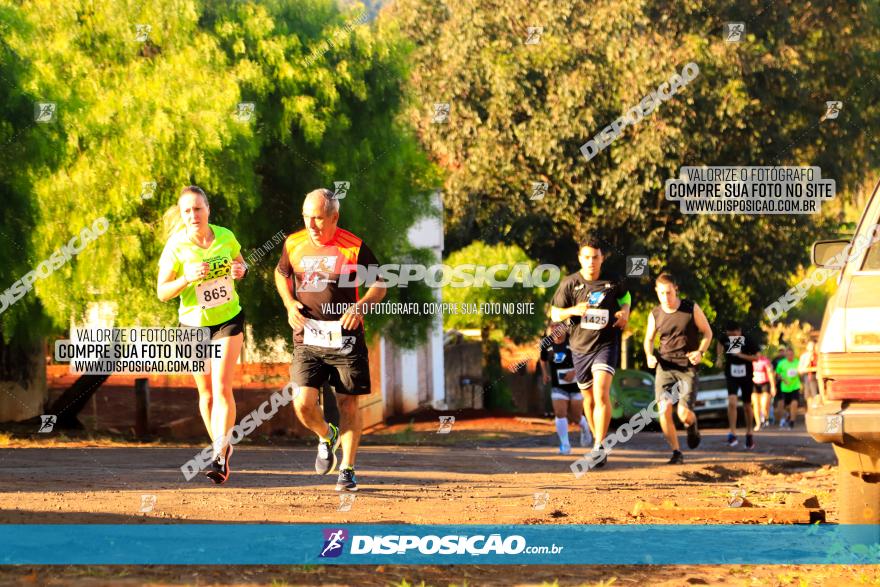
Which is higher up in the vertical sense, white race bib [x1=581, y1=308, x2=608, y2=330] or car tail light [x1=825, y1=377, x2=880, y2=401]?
white race bib [x1=581, y1=308, x2=608, y2=330]

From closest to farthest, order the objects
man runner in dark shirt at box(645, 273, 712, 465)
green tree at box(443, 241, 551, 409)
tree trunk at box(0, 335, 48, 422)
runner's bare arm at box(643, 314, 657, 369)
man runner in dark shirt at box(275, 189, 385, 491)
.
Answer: man runner in dark shirt at box(275, 189, 385, 491) → runner's bare arm at box(643, 314, 657, 369) → man runner in dark shirt at box(645, 273, 712, 465) → tree trunk at box(0, 335, 48, 422) → green tree at box(443, 241, 551, 409)

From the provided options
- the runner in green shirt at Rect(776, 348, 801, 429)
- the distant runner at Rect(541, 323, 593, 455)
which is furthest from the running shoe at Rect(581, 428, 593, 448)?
the runner in green shirt at Rect(776, 348, 801, 429)

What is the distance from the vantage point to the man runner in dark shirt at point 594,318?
45.5 ft

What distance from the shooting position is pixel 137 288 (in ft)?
60.4

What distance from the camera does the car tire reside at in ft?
26.3

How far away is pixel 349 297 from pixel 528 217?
24.0 meters

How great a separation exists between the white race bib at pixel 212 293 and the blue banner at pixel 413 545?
242 cm

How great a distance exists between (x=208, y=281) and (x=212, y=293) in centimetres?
9

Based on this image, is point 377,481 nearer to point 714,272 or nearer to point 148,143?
point 148,143

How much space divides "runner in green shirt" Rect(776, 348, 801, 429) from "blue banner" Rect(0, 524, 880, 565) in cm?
1816

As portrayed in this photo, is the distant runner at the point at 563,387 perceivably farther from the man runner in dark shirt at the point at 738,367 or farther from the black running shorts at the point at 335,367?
the black running shorts at the point at 335,367

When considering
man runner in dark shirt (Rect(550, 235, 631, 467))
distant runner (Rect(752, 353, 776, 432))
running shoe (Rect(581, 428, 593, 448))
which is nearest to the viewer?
man runner in dark shirt (Rect(550, 235, 631, 467))

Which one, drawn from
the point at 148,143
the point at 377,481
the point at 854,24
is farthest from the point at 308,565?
the point at 854,24

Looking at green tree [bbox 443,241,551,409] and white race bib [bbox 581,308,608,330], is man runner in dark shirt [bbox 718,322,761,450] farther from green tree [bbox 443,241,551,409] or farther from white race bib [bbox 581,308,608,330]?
green tree [bbox 443,241,551,409]
